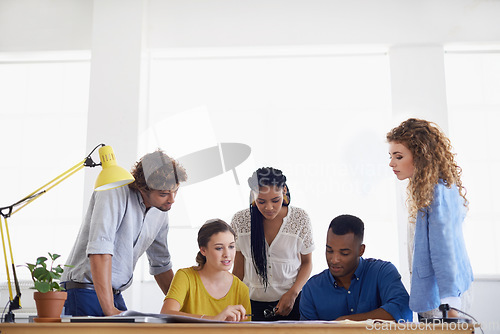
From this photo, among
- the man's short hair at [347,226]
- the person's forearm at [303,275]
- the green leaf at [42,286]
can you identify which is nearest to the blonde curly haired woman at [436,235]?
the man's short hair at [347,226]

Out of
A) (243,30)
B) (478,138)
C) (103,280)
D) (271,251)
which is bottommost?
(103,280)

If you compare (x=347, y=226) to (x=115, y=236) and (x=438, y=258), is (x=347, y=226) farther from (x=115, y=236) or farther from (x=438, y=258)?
(x=115, y=236)

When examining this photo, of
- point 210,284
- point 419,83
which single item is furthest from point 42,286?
point 419,83

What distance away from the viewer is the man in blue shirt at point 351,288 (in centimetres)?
169

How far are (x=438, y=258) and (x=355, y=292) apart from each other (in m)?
0.37

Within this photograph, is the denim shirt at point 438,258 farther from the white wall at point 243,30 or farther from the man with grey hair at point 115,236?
the white wall at point 243,30

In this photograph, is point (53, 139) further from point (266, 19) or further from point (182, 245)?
point (266, 19)

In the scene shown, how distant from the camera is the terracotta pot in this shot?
1406mm

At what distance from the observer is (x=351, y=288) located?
181 cm

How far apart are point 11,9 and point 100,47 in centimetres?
92

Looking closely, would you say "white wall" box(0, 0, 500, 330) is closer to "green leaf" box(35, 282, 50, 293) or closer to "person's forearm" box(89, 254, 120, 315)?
"person's forearm" box(89, 254, 120, 315)

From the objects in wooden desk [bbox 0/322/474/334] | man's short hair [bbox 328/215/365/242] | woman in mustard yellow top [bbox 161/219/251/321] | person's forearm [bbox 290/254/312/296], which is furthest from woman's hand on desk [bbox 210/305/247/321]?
person's forearm [bbox 290/254/312/296]

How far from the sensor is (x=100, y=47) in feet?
12.7

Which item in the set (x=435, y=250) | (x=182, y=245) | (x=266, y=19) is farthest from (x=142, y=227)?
(x=266, y=19)
